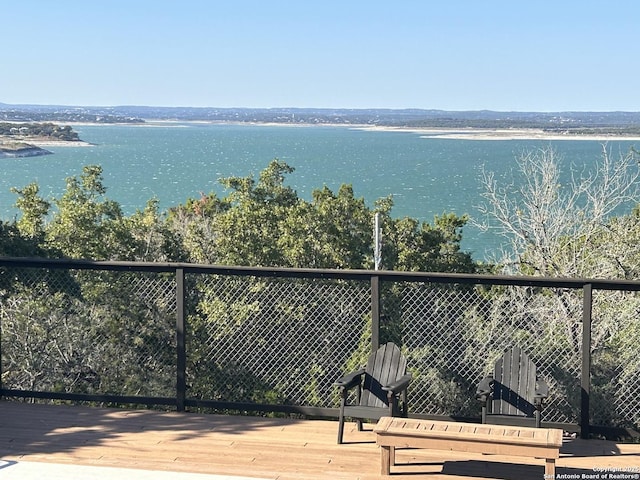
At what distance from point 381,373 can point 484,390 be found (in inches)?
28.3

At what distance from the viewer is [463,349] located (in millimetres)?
6598

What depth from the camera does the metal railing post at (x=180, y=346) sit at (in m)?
6.13

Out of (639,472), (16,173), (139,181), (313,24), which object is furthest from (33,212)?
(16,173)

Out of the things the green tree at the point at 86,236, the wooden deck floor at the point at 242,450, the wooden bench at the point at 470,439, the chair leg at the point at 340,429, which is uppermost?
the wooden bench at the point at 470,439

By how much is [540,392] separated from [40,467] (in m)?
3.00

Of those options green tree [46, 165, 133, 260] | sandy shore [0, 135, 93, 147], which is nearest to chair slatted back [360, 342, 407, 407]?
green tree [46, 165, 133, 260]

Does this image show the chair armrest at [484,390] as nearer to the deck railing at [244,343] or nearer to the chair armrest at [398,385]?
the chair armrest at [398,385]

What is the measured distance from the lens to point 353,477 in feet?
16.2

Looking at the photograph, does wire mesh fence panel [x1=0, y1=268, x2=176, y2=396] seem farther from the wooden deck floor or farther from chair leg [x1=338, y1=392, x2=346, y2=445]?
chair leg [x1=338, y1=392, x2=346, y2=445]

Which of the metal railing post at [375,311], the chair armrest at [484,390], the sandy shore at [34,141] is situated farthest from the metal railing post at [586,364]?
the sandy shore at [34,141]

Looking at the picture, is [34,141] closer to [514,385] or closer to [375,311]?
[375,311]

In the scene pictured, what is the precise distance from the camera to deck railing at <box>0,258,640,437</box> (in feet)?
20.4

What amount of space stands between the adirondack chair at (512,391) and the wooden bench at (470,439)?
24 cm

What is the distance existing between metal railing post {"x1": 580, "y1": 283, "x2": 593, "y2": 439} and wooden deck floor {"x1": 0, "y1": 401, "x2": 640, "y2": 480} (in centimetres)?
14
